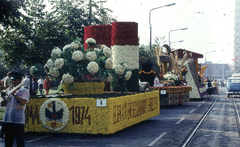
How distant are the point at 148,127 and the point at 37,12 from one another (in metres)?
12.5

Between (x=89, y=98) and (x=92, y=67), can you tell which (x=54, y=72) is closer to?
(x=92, y=67)

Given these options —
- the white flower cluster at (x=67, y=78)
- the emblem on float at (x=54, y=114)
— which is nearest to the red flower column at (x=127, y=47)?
the white flower cluster at (x=67, y=78)

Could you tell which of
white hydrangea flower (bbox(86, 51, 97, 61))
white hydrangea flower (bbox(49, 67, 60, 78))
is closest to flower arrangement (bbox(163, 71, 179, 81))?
white hydrangea flower (bbox(86, 51, 97, 61))

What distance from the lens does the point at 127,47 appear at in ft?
48.5

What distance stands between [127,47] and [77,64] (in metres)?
3.25

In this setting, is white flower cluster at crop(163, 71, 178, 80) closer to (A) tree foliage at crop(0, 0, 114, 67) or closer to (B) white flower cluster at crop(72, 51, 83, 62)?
(A) tree foliage at crop(0, 0, 114, 67)

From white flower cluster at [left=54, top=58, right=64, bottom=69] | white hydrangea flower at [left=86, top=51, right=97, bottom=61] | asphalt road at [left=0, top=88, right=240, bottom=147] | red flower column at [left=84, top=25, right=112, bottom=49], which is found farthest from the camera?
red flower column at [left=84, top=25, right=112, bottom=49]

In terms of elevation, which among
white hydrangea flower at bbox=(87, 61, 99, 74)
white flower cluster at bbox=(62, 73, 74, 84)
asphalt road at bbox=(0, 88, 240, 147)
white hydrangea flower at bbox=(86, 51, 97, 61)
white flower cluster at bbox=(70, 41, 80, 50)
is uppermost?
white flower cluster at bbox=(70, 41, 80, 50)

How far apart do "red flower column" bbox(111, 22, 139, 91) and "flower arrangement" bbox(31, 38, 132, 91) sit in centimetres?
170

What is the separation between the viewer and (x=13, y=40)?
19344mm

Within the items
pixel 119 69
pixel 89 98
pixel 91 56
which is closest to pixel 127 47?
pixel 119 69

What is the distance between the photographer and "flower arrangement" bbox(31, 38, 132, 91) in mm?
11969

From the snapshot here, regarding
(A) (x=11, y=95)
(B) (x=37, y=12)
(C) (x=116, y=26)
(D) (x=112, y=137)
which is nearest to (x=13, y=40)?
(B) (x=37, y=12)

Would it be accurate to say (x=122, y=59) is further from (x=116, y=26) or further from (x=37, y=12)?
(x=37, y=12)
